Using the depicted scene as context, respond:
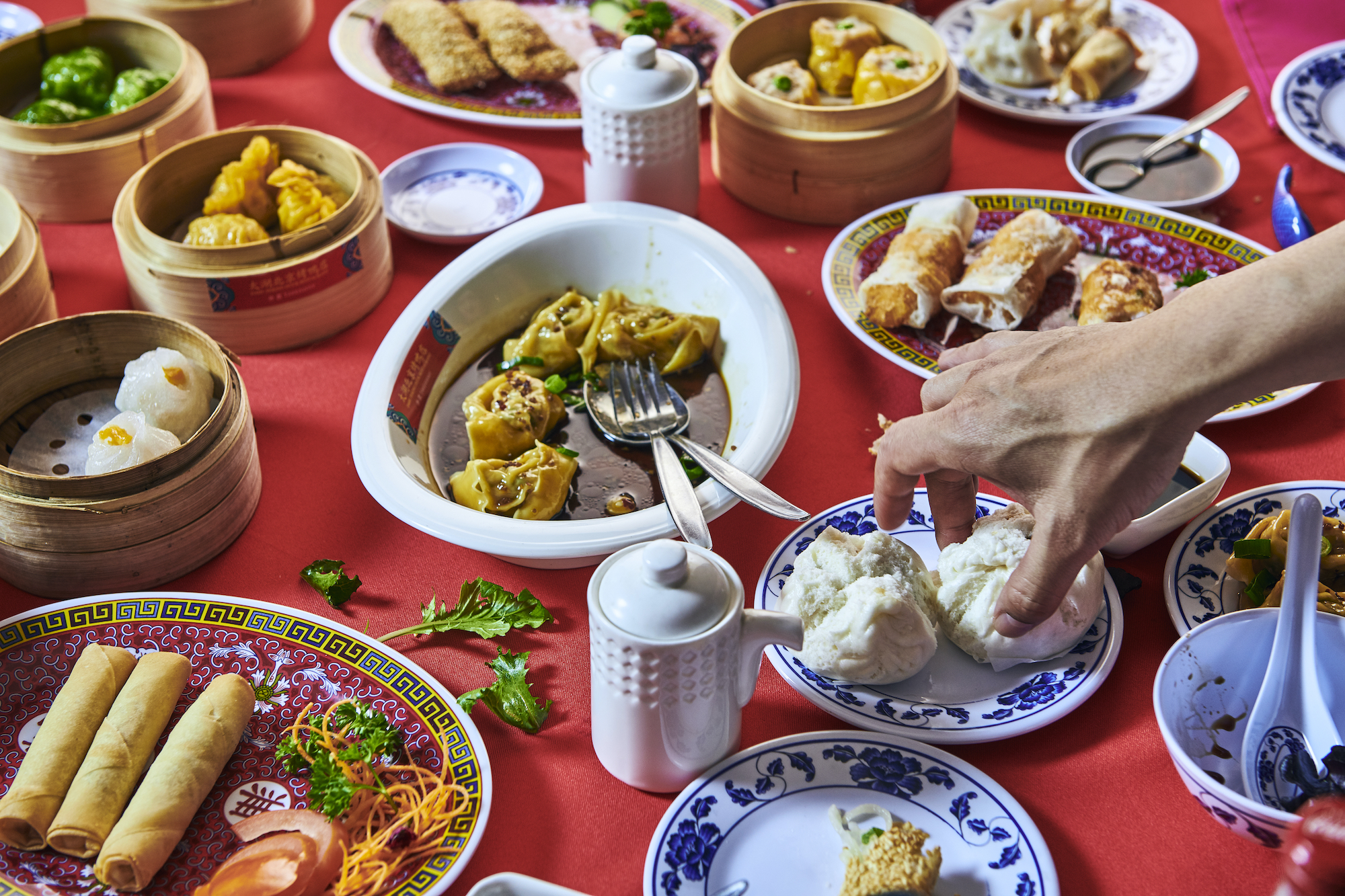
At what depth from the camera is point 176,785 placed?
5.51ft

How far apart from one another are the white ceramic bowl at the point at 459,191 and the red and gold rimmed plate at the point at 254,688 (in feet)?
4.96

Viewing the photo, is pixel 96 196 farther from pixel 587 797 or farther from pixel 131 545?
pixel 587 797

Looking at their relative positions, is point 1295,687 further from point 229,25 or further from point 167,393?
point 229,25

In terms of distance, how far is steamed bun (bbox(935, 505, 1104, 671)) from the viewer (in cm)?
182

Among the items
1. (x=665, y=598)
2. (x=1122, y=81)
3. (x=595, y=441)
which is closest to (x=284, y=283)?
(x=595, y=441)

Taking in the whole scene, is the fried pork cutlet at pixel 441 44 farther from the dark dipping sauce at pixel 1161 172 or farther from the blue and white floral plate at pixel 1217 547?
the blue and white floral plate at pixel 1217 547

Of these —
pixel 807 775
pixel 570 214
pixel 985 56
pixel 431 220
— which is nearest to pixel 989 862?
pixel 807 775

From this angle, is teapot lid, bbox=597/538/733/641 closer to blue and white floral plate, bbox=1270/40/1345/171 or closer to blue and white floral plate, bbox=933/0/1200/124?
blue and white floral plate, bbox=933/0/1200/124

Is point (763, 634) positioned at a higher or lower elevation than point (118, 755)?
higher

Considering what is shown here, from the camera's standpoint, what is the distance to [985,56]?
146 inches

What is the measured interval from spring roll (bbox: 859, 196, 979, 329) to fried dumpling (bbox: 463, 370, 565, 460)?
2.93ft

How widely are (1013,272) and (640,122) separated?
1110 mm

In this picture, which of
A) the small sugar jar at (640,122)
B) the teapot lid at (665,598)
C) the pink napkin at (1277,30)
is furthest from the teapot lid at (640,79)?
the pink napkin at (1277,30)

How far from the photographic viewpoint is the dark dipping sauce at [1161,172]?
324cm
